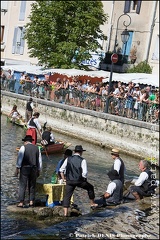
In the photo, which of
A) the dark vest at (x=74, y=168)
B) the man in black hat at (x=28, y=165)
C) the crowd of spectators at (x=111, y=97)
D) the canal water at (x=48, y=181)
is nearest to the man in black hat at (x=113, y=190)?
the canal water at (x=48, y=181)

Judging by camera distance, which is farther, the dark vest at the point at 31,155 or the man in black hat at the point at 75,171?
the dark vest at the point at 31,155

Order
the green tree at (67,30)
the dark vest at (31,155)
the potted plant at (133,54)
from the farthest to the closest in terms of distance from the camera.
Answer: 1. the potted plant at (133,54)
2. the green tree at (67,30)
3. the dark vest at (31,155)

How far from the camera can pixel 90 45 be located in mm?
31969

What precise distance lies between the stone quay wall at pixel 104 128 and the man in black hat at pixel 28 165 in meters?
8.10

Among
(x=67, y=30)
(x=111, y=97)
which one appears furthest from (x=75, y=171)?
(x=67, y=30)

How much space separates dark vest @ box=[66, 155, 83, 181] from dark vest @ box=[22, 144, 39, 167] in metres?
0.85

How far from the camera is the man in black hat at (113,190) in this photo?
36.5 ft

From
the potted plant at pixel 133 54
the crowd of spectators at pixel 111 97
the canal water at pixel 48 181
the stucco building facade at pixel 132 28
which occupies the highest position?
the stucco building facade at pixel 132 28

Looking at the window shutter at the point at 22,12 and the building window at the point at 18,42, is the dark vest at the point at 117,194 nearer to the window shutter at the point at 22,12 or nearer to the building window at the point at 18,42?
the window shutter at the point at 22,12

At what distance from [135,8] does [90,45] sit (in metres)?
10.4

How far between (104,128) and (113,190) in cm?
1223

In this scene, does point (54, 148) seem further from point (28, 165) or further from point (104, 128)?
point (28, 165)

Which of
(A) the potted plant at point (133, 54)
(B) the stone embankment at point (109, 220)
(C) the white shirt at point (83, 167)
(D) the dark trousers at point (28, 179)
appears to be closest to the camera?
(B) the stone embankment at point (109, 220)

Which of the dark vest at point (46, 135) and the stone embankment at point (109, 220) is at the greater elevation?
the dark vest at point (46, 135)
